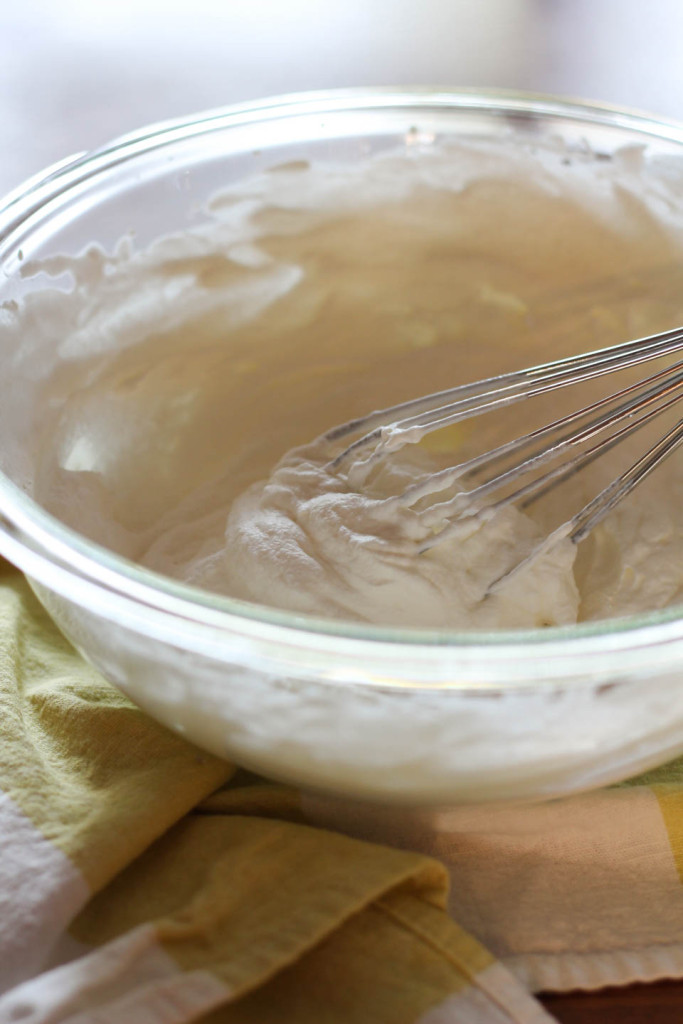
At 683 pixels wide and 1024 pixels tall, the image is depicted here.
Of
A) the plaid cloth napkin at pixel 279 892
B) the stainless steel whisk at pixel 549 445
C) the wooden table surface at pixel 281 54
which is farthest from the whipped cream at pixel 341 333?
the wooden table surface at pixel 281 54

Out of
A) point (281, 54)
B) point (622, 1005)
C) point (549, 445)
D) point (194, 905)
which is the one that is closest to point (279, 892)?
point (194, 905)

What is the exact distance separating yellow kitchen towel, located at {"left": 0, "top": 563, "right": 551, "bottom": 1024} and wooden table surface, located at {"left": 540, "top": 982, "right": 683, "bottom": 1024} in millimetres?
31

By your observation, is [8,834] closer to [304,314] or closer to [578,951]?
[578,951]

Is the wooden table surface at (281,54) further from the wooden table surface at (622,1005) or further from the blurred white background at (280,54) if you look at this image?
the wooden table surface at (622,1005)

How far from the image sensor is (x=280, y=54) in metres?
1.36

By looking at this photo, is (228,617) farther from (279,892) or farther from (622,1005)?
(622,1005)

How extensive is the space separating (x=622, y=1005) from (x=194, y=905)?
0.18 metres

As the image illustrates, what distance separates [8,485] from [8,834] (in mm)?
155

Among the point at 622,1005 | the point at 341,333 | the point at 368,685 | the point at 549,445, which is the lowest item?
the point at 622,1005

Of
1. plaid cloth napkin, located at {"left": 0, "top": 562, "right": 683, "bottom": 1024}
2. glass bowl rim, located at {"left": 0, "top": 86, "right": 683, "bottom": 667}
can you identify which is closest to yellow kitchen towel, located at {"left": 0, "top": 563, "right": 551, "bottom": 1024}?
plaid cloth napkin, located at {"left": 0, "top": 562, "right": 683, "bottom": 1024}

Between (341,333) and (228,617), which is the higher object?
(341,333)

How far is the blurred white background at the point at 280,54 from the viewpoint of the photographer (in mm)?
1198

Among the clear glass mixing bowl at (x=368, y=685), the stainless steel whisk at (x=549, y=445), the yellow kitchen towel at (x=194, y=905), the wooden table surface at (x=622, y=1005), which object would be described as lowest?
the wooden table surface at (x=622, y=1005)

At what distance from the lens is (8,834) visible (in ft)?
1.50
